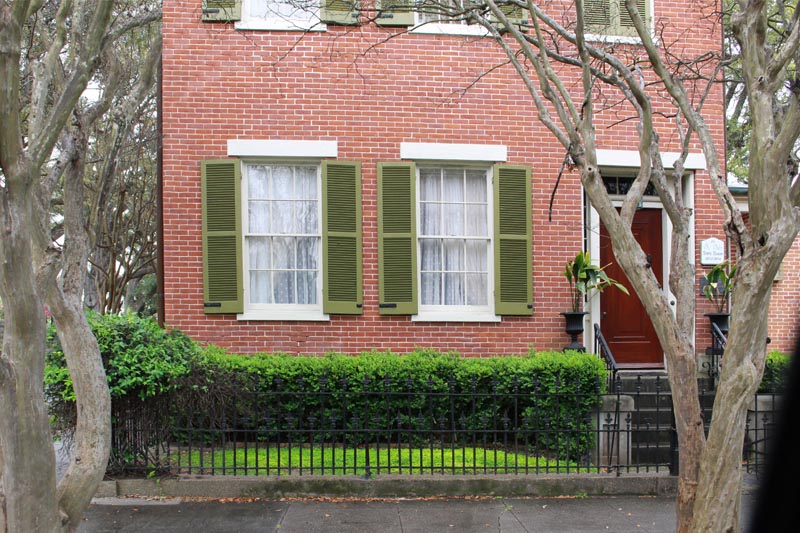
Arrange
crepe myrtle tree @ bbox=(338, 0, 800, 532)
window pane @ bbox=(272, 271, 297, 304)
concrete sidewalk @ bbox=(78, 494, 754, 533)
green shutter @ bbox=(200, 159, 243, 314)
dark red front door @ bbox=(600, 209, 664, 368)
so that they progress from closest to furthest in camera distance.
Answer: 1. crepe myrtle tree @ bbox=(338, 0, 800, 532)
2. concrete sidewalk @ bbox=(78, 494, 754, 533)
3. green shutter @ bbox=(200, 159, 243, 314)
4. window pane @ bbox=(272, 271, 297, 304)
5. dark red front door @ bbox=(600, 209, 664, 368)

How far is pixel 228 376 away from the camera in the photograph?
7977mm

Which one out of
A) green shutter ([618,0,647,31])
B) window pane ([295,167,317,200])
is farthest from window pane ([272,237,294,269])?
green shutter ([618,0,647,31])

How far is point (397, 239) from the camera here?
32.6 feet

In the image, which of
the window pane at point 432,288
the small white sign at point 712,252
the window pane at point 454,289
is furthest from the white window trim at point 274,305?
the small white sign at point 712,252

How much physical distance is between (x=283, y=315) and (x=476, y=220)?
9.39 feet

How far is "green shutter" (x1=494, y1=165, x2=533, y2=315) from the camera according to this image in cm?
1002

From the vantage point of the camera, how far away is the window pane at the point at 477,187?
33.8 ft

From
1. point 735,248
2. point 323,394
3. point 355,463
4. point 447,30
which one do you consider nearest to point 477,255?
point 447,30

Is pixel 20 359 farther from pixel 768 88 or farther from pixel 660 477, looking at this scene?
pixel 660 477

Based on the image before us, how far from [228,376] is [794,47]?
5.90 m

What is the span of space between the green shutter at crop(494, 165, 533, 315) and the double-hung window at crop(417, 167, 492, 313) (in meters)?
0.19

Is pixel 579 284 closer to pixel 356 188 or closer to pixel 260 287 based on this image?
pixel 356 188

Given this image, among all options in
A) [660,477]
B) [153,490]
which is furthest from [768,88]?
[153,490]

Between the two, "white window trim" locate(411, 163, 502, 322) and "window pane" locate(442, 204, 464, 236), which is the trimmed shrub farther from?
"window pane" locate(442, 204, 464, 236)
